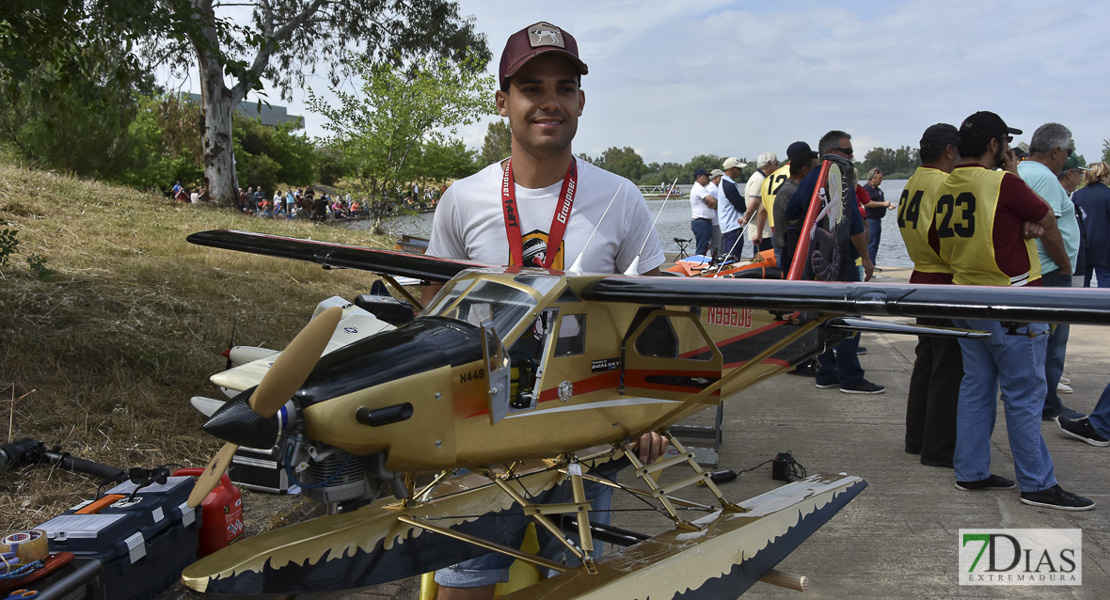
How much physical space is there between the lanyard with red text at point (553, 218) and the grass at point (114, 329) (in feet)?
10.3

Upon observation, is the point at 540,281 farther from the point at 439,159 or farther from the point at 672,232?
the point at 672,232

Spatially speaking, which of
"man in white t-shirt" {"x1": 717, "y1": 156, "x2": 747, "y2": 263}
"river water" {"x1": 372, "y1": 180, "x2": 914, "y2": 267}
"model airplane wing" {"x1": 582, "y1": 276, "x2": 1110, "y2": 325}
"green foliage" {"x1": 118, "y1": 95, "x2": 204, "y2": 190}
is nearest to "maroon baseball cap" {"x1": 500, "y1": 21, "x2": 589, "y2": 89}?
"model airplane wing" {"x1": 582, "y1": 276, "x2": 1110, "y2": 325}

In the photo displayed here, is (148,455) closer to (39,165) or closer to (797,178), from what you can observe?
(797,178)

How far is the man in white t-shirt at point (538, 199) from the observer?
312cm

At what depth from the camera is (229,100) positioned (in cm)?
2027

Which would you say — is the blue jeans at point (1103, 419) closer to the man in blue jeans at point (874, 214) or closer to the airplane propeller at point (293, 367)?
the man in blue jeans at point (874, 214)

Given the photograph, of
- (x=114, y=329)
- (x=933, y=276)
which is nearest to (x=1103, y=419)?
(x=933, y=276)

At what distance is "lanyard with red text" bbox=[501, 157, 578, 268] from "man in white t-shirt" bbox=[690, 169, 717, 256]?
11.3 meters

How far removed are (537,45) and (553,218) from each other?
2.42 feet

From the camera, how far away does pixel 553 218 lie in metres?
3.26

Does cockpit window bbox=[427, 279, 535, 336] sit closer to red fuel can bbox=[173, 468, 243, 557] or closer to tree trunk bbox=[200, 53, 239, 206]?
red fuel can bbox=[173, 468, 243, 557]

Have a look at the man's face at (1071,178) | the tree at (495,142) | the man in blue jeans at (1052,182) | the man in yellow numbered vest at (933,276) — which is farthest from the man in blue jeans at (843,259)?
the tree at (495,142)

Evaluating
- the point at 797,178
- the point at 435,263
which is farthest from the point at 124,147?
the point at 435,263

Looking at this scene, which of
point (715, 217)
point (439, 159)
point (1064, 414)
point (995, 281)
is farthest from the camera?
point (439, 159)
